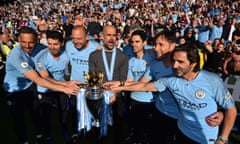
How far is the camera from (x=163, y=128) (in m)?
4.58

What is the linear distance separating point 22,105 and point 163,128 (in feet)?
8.18

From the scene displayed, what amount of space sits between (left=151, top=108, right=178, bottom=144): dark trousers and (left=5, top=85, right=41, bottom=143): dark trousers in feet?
7.15

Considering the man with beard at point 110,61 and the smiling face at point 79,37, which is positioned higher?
the smiling face at point 79,37

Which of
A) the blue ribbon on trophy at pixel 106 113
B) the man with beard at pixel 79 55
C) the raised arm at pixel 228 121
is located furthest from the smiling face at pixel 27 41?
the raised arm at pixel 228 121

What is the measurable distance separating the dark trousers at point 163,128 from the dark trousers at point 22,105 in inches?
85.8

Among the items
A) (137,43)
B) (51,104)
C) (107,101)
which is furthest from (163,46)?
(51,104)

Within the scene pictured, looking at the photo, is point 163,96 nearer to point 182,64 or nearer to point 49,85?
point 182,64

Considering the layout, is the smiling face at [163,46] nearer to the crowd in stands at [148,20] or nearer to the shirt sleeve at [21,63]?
the crowd in stands at [148,20]

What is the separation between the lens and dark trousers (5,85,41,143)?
5.13 metres

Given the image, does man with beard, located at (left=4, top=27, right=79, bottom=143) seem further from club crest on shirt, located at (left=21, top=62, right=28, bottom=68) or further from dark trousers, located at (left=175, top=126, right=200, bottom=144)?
dark trousers, located at (left=175, top=126, right=200, bottom=144)

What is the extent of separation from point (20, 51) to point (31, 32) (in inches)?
13.8

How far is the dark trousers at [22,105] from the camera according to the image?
→ 513 cm

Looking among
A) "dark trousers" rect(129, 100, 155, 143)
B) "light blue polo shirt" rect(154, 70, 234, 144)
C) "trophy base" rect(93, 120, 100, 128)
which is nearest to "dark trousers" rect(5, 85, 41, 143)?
"trophy base" rect(93, 120, 100, 128)

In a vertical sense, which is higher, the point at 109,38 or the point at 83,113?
the point at 109,38
